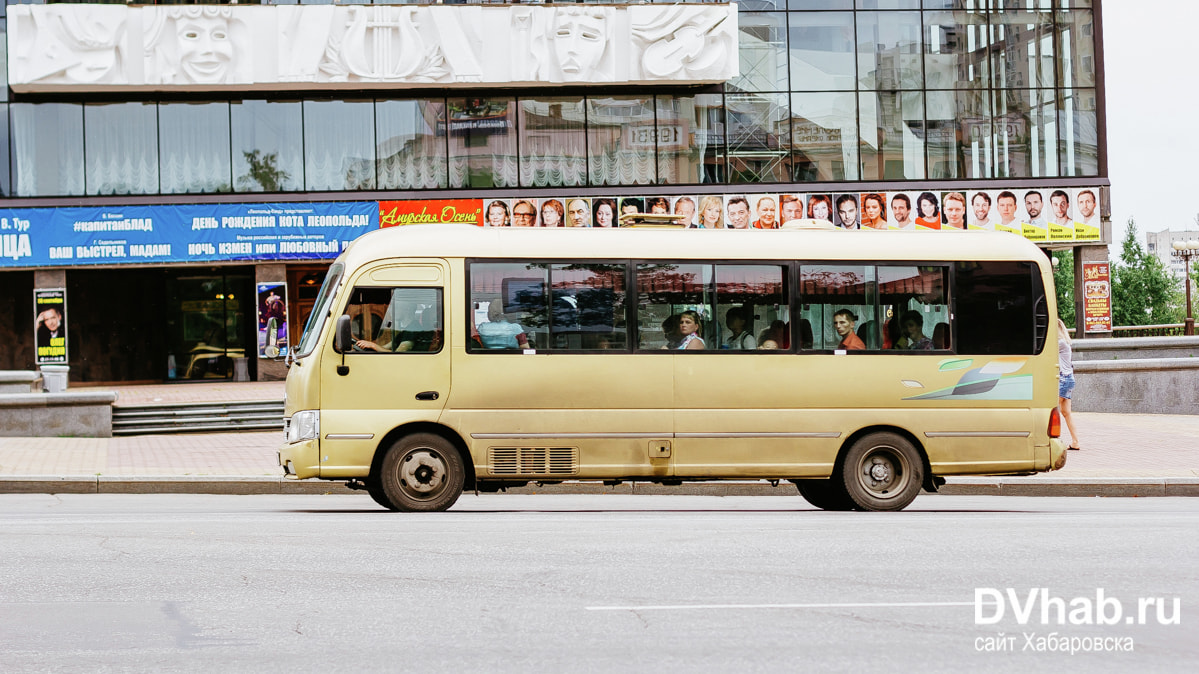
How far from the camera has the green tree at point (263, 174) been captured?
A: 32.6 meters

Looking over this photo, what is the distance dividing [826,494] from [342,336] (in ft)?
16.7

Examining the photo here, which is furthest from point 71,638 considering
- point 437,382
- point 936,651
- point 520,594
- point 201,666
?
point 437,382

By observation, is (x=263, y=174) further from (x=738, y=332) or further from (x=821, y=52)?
(x=738, y=332)

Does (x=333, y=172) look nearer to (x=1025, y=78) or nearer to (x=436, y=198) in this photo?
(x=436, y=198)

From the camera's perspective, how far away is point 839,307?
12008 mm

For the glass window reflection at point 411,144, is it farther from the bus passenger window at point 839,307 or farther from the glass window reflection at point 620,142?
the bus passenger window at point 839,307

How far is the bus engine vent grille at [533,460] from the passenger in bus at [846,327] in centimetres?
278

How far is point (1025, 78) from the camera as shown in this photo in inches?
1368

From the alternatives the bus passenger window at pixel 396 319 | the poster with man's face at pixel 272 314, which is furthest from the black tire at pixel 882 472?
the poster with man's face at pixel 272 314

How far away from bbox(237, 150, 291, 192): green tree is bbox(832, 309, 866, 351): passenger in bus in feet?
77.0

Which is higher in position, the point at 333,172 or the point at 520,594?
the point at 333,172

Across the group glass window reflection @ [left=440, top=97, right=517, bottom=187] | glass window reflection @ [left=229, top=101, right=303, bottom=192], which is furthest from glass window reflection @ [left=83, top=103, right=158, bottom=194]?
glass window reflection @ [left=440, top=97, right=517, bottom=187]

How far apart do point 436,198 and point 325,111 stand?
3708 millimetres

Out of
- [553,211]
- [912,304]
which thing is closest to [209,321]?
[553,211]
